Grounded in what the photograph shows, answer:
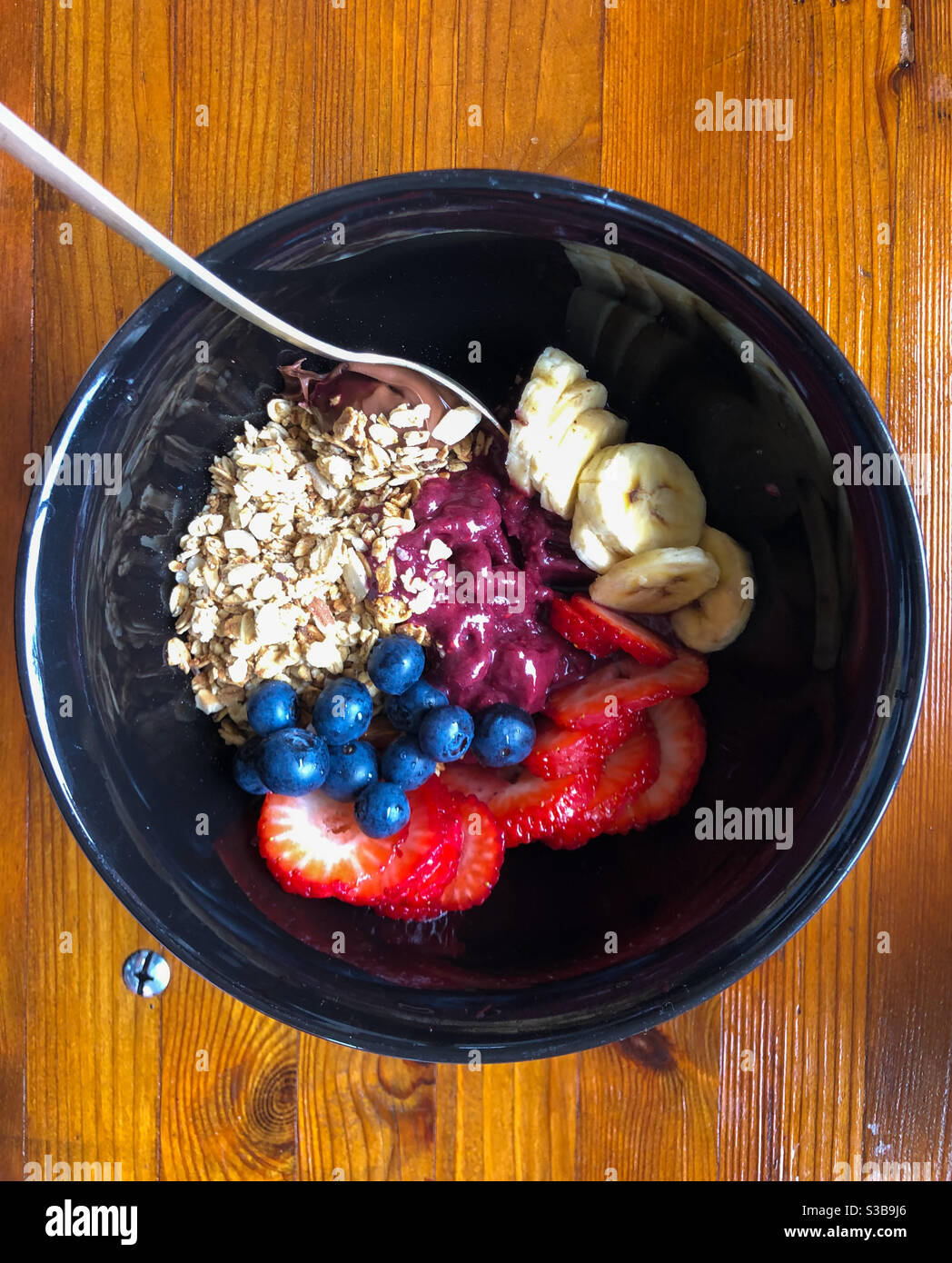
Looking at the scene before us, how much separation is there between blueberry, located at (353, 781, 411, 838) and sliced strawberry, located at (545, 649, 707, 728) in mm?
168

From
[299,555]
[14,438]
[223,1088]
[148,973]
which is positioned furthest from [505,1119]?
[14,438]

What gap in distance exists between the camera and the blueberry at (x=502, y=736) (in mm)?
853

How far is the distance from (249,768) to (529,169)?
65 cm

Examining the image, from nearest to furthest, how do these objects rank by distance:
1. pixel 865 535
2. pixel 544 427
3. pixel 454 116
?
pixel 865 535 → pixel 544 427 → pixel 454 116

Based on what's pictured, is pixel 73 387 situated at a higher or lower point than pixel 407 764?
higher

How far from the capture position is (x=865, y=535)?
760 millimetres

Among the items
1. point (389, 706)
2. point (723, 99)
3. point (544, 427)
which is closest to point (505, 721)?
point (389, 706)

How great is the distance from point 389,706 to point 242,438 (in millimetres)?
282

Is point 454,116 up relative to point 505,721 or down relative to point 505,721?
up

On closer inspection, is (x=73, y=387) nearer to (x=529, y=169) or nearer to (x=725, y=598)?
(x=529, y=169)

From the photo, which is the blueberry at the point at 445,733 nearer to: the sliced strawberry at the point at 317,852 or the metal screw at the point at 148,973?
the sliced strawberry at the point at 317,852

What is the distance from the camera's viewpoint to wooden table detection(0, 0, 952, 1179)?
979mm

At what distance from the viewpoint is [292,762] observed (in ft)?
2.67
